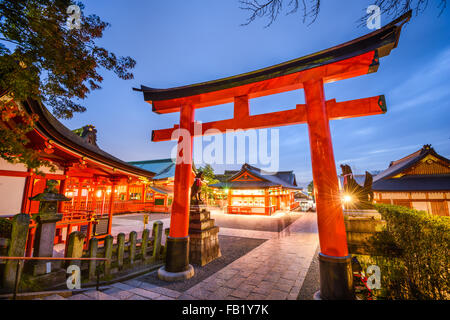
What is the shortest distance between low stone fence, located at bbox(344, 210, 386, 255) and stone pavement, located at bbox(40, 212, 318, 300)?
154cm

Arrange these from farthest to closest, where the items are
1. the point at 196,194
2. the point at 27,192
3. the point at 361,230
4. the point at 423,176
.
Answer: the point at 423,176
the point at 196,194
the point at 27,192
the point at 361,230

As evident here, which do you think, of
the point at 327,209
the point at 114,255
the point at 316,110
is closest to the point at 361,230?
the point at 327,209

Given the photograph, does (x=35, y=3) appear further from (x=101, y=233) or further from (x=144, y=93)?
(x=101, y=233)

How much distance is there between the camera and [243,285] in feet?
14.0

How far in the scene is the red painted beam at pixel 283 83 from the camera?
12.4 feet

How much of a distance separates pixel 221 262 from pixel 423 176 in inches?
649

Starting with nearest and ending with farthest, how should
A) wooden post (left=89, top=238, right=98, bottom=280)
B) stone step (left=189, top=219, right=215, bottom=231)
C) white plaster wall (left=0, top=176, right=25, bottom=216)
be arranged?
1. wooden post (left=89, top=238, right=98, bottom=280)
2. white plaster wall (left=0, top=176, right=25, bottom=216)
3. stone step (left=189, top=219, right=215, bottom=231)

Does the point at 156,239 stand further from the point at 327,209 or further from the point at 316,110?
the point at 316,110

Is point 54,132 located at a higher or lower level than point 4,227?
higher

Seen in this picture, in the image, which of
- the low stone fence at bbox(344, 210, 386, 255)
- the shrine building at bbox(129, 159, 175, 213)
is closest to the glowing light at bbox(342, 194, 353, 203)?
the low stone fence at bbox(344, 210, 386, 255)

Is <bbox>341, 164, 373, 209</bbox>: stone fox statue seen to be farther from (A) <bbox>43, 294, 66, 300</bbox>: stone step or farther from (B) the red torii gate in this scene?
(A) <bbox>43, 294, 66, 300</bbox>: stone step

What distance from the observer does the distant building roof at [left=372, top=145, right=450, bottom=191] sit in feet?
39.3

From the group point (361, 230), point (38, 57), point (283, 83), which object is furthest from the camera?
point (361, 230)

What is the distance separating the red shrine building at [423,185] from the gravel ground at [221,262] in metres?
11.3
